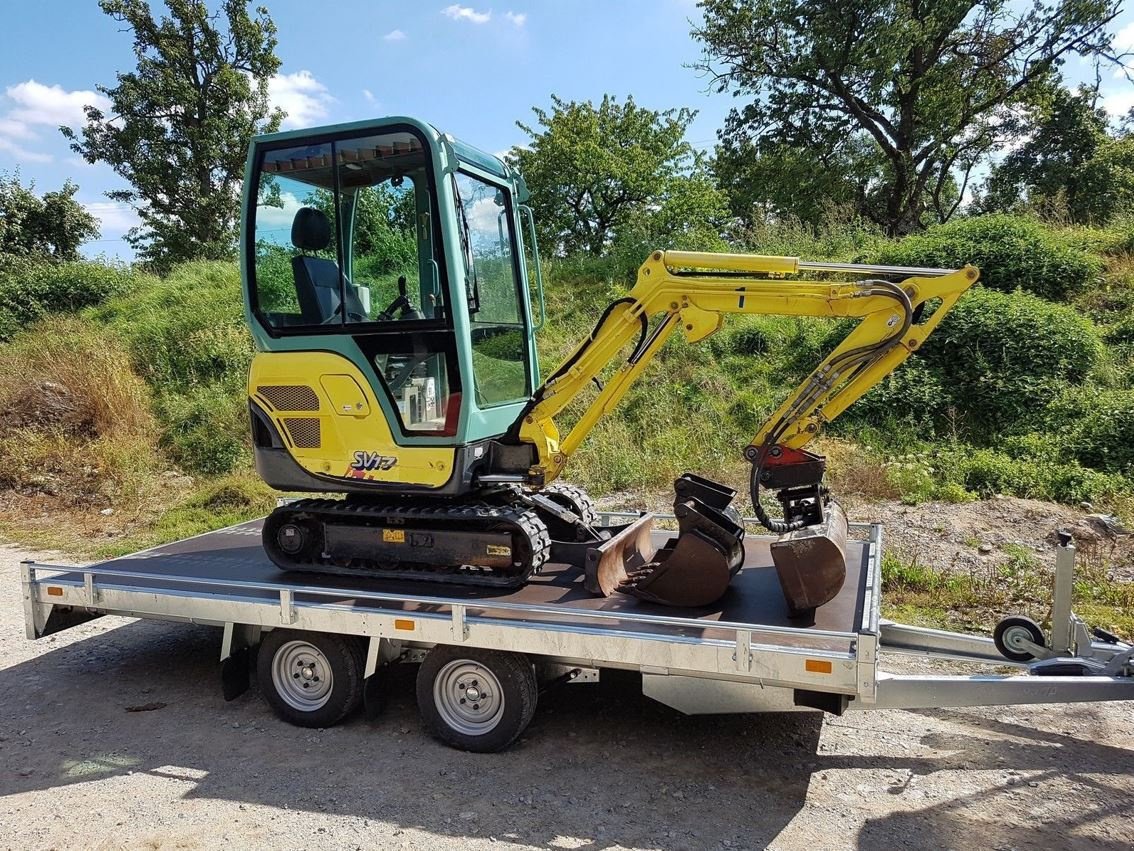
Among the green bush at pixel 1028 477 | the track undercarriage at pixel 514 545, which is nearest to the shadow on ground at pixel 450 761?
the track undercarriage at pixel 514 545

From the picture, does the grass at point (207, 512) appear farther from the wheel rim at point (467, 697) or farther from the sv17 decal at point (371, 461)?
the wheel rim at point (467, 697)

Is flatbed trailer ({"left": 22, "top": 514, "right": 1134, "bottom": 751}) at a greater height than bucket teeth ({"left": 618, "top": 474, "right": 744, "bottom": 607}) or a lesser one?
lesser

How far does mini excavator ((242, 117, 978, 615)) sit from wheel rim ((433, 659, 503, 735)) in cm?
64

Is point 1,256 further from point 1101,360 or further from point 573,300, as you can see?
point 1101,360

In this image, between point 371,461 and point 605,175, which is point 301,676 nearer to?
point 371,461

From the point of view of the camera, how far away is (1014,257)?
11961mm

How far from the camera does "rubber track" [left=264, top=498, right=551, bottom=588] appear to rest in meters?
4.79

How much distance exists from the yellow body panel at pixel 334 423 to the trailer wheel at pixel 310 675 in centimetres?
101

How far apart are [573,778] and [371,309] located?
294 centimetres

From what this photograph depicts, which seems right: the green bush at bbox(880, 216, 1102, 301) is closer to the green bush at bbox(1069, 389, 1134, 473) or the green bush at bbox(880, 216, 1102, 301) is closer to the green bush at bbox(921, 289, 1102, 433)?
the green bush at bbox(921, 289, 1102, 433)

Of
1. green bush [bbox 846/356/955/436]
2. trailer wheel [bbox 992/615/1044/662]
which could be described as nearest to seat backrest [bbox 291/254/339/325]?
trailer wheel [bbox 992/615/1044/662]

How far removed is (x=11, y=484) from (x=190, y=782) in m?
9.96

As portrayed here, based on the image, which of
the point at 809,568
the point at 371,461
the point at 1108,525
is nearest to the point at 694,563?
the point at 809,568

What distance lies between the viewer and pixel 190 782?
158 inches
